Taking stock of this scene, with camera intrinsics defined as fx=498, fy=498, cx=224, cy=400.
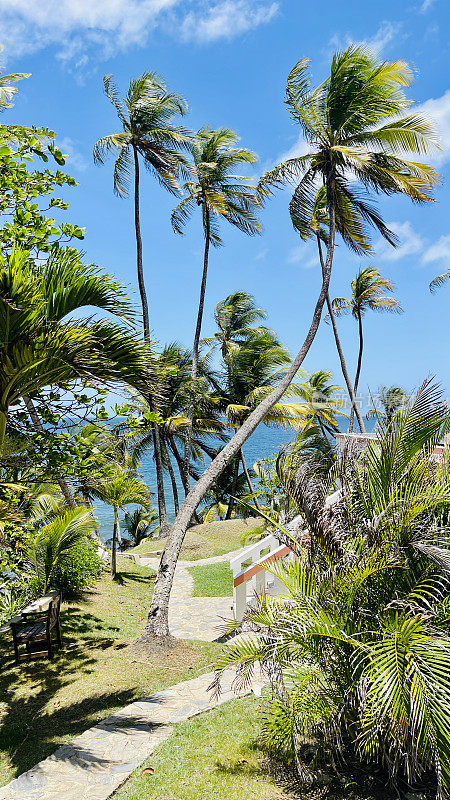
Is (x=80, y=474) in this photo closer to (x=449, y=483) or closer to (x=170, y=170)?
(x=449, y=483)

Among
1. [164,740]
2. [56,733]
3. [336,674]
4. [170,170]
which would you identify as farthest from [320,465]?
[170,170]

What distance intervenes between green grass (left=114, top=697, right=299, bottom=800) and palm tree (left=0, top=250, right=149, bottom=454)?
2.98m

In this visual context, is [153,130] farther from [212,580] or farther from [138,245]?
[212,580]

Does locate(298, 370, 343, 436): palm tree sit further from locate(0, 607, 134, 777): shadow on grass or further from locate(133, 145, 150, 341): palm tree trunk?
locate(0, 607, 134, 777): shadow on grass

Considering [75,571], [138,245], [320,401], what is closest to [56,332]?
[75,571]

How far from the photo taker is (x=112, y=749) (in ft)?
15.0

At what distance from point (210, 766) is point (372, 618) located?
1.83m

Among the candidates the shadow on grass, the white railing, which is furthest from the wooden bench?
the white railing

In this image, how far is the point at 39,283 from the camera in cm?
391

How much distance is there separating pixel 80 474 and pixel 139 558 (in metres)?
13.3

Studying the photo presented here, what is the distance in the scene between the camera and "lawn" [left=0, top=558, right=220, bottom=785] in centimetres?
505

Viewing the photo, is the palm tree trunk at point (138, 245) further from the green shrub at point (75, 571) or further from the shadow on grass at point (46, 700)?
the shadow on grass at point (46, 700)

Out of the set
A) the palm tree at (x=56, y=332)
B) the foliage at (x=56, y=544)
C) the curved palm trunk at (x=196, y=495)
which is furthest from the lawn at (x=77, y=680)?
the palm tree at (x=56, y=332)

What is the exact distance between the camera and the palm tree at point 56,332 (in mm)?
3639
